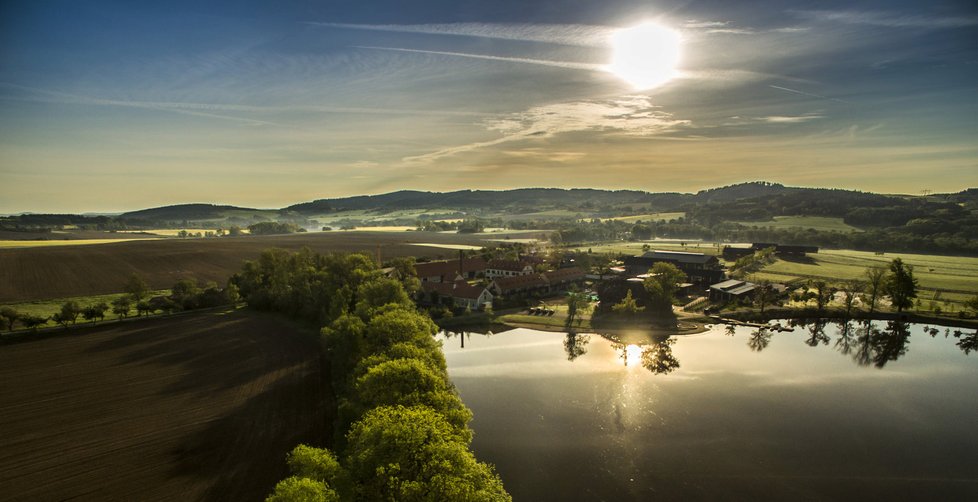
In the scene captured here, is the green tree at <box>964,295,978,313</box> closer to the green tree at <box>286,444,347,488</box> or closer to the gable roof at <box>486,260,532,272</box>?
the gable roof at <box>486,260,532,272</box>

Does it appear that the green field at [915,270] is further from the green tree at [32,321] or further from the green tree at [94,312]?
the green tree at [32,321]

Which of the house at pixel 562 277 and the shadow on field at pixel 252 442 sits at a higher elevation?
the house at pixel 562 277

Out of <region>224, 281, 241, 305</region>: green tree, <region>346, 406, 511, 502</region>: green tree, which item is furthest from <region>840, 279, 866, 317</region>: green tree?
Answer: <region>224, 281, 241, 305</region>: green tree

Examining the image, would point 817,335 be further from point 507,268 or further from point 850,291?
point 507,268

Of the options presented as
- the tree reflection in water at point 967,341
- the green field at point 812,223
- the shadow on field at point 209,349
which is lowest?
the tree reflection in water at point 967,341

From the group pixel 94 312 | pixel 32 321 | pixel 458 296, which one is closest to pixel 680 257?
pixel 458 296

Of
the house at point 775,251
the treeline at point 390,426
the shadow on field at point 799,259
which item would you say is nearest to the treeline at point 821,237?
the house at point 775,251

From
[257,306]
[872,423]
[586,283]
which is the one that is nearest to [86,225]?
[257,306]
